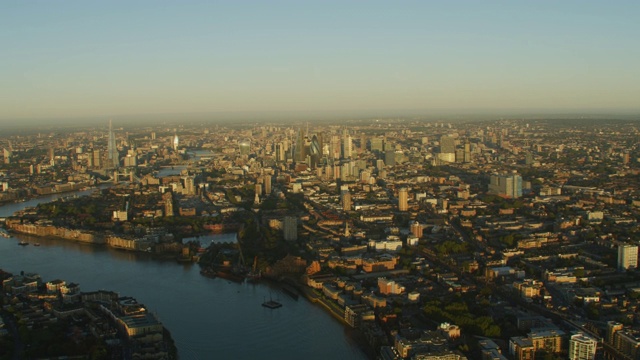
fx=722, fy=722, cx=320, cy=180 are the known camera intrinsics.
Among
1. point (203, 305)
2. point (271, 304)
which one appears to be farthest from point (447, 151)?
point (203, 305)

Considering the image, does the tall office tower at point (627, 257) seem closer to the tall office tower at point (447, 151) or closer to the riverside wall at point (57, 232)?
the riverside wall at point (57, 232)

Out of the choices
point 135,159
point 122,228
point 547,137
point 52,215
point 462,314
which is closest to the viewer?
point 462,314

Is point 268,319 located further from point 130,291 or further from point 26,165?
point 26,165

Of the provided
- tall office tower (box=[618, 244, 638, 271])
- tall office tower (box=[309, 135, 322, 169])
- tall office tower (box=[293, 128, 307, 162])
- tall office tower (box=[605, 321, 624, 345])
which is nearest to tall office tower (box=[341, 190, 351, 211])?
tall office tower (box=[618, 244, 638, 271])

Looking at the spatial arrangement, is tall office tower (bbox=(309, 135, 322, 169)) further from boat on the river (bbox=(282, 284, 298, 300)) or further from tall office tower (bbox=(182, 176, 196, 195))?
boat on the river (bbox=(282, 284, 298, 300))

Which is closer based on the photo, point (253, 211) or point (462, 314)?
point (462, 314)

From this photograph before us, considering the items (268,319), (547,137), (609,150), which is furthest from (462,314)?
(547,137)

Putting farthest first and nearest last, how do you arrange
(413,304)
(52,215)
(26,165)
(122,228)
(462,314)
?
(26,165), (52,215), (122,228), (413,304), (462,314)

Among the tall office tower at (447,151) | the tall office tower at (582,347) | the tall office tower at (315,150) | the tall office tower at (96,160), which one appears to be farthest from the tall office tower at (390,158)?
the tall office tower at (582,347)
